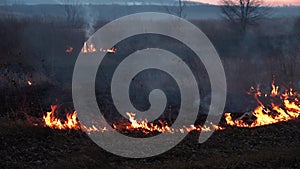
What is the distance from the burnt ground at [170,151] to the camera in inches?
275

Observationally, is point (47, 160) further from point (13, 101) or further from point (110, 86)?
point (110, 86)

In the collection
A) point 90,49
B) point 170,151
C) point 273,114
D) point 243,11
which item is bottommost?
point 170,151

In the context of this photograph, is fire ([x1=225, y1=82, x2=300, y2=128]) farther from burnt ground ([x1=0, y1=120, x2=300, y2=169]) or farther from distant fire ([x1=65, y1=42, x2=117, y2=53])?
distant fire ([x1=65, y1=42, x2=117, y2=53])

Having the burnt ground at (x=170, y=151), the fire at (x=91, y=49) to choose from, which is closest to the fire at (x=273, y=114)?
the burnt ground at (x=170, y=151)

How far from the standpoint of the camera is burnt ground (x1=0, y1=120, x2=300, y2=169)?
6.98m

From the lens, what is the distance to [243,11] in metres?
35.8

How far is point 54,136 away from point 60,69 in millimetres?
14548

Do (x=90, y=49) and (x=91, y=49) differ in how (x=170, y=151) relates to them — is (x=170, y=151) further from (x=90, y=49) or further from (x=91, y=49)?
(x=90, y=49)

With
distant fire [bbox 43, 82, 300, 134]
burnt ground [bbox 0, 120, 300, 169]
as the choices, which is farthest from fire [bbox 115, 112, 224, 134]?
burnt ground [bbox 0, 120, 300, 169]

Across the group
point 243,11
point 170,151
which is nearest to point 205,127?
point 170,151

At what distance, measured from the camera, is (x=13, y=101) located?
12273 millimetres

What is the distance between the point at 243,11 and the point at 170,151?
30.5m

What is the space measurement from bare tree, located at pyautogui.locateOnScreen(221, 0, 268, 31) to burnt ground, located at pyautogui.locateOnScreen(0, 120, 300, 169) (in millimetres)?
27191

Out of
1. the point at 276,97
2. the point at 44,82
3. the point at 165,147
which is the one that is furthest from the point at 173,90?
the point at 165,147
